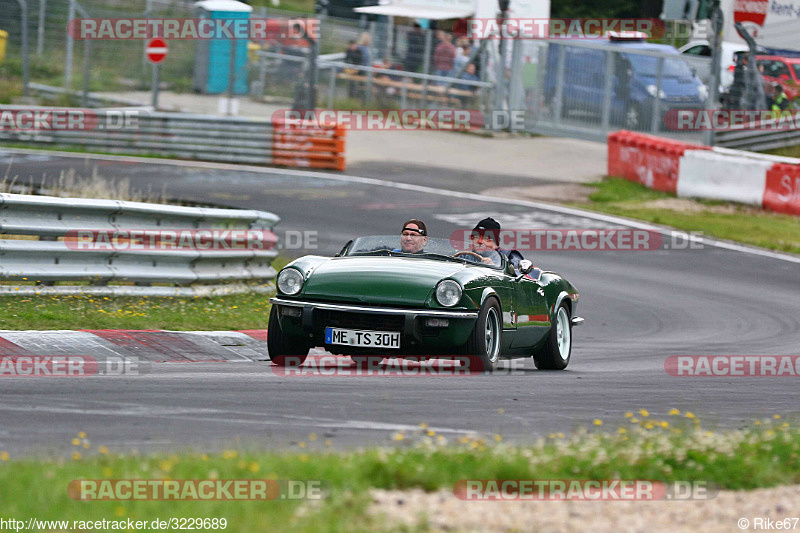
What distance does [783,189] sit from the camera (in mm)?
21891

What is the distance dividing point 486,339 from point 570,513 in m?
4.29

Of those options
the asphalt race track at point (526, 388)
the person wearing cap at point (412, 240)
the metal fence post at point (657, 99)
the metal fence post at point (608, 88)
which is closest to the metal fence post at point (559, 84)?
the metal fence post at point (608, 88)

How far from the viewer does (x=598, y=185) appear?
2456cm

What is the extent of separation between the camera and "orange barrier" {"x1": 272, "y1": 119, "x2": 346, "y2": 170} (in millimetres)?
24844

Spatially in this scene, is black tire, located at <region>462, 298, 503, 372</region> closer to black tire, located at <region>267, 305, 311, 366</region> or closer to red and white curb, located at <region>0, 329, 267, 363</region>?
black tire, located at <region>267, 305, 311, 366</region>

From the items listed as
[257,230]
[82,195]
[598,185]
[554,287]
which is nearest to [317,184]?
[598,185]

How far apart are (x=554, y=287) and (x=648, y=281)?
20.9 feet

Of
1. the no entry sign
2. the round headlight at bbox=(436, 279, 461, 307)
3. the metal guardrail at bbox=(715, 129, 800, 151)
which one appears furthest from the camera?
the no entry sign

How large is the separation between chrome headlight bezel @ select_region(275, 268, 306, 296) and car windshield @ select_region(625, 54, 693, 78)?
2068 centimetres

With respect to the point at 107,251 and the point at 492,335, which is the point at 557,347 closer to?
the point at 492,335

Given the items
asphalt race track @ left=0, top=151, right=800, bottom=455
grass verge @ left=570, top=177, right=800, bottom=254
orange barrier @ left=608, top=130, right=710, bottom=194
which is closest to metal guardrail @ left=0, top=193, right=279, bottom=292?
asphalt race track @ left=0, top=151, right=800, bottom=455

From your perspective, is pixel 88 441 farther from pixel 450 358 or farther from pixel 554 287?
pixel 554 287

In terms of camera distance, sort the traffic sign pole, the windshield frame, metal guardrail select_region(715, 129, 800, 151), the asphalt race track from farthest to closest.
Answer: the traffic sign pole → metal guardrail select_region(715, 129, 800, 151) → the windshield frame → the asphalt race track

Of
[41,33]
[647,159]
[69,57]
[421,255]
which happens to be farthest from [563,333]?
[41,33]
